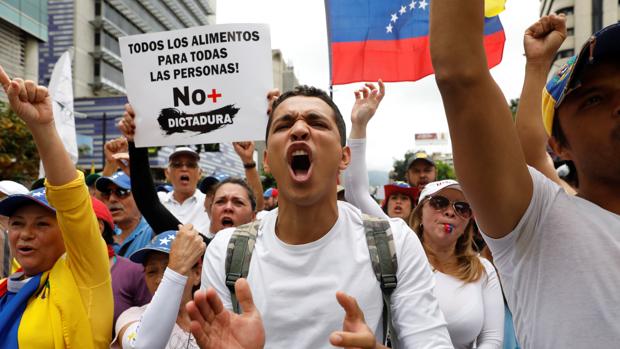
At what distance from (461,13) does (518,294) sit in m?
0.80

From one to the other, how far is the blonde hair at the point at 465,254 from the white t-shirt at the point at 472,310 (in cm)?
5

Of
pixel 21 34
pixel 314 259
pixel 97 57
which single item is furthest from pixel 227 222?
pixel 97 57

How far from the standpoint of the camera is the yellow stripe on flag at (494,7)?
10.5 ft

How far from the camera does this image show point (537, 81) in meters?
1.75

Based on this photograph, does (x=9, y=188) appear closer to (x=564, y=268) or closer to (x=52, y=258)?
(x=52, y=258)

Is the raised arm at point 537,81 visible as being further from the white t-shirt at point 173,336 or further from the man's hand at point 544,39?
the white t-shirt at point 173,336

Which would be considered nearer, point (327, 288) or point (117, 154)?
point (327, 288)

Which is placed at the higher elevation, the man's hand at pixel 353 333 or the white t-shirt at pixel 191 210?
the white t-shirt at pixel 191 210

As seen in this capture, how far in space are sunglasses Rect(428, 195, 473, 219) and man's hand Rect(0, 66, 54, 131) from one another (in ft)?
7.46

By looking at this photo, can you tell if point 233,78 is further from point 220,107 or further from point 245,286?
point 245,286

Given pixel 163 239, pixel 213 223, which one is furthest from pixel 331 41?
pixel 163 239

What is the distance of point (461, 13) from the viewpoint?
45.4 inches

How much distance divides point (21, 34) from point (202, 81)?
101 ft

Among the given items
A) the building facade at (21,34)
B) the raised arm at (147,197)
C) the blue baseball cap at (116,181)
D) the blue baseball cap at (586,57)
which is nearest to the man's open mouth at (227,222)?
the raised arm at (147,197)
